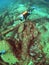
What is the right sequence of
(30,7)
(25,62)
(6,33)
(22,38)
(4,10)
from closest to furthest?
1. (25,62)
2. (22,38)
3. (6,33)
4. (30,7)
5. (4,10)

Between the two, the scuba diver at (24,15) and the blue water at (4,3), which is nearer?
the scuba diver at (24,15)

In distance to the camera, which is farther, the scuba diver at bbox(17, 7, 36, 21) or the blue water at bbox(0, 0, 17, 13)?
the blue water at bbox(0, 0, 17, 13)

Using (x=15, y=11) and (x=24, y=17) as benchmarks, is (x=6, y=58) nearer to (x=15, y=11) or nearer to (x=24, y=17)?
(x=24, y=17)

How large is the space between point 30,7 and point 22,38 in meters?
0.99

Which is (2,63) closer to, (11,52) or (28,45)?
(11,52)

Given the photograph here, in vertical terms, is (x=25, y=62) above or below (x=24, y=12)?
below

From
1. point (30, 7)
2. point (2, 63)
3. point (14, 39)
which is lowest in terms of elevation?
point (2, 63)

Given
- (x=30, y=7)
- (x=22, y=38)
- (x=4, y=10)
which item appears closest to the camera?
(x=22, y=38)

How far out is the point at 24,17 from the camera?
3.61 m

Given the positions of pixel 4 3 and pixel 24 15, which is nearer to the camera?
pixel 24 15

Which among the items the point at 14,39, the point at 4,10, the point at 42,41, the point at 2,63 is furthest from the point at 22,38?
the point at 4,10

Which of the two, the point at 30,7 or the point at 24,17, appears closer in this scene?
the point at 24,17

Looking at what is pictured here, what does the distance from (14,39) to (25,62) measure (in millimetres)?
510

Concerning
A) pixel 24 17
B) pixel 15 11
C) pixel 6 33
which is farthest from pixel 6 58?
pixel 15 11
